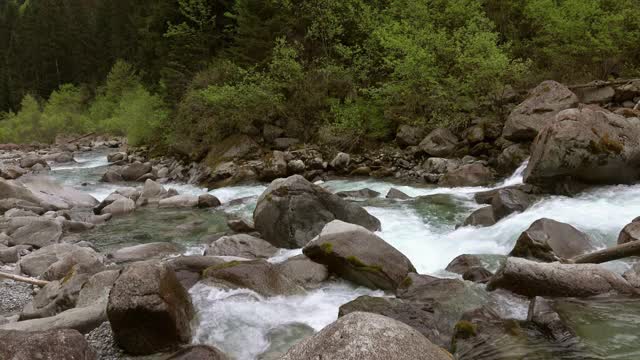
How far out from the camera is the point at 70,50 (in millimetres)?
65312

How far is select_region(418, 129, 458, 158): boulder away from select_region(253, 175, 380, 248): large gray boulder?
8.29 meters

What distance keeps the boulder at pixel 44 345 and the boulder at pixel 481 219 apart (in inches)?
341

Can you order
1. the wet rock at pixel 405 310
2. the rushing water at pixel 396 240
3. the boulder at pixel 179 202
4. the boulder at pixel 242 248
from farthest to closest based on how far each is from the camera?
the boulder at pixel 179 202
the boulder at pixel 242 248
the rushing water at pixel 396 240
the wet rock at pixel 405 310

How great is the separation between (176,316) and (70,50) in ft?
229

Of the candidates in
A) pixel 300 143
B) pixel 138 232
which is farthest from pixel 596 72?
pixel 138 232

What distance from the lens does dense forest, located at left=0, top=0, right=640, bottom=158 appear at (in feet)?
66.6

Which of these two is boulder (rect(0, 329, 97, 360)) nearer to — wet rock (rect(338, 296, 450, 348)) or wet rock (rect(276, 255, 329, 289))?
wet rock (rect(338, 296, 450, 348))

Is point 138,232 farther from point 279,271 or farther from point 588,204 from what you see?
point 588,204

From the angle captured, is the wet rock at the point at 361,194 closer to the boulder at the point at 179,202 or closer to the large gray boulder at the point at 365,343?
the boulder at the point at 179,202

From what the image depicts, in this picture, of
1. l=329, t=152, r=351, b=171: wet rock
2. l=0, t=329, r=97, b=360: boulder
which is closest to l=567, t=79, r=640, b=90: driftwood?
l=329, t=152, r=351, b=171: wet rock

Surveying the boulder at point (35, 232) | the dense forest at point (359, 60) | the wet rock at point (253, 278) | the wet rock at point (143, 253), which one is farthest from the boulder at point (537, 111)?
the boulder at point (35, 232)

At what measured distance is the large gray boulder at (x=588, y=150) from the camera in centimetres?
1241

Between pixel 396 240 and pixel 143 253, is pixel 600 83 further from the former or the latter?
pixel 143 253

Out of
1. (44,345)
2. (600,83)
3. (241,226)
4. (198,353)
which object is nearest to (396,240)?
(241,226)
